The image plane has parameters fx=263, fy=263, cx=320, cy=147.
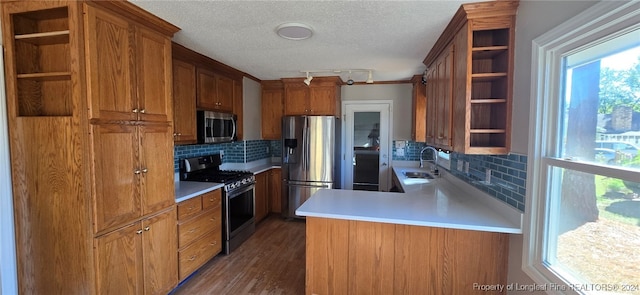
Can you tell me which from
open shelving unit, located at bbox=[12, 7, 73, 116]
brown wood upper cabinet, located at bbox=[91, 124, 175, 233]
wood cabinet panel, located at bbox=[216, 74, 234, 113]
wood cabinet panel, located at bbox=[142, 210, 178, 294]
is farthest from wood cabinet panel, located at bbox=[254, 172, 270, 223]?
open shelving unit, located at bbox=[12, 7, 73, 116]

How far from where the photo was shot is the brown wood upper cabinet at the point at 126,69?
5.12 ft

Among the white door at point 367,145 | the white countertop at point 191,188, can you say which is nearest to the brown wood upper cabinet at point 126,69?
the white countertop at point 191,188

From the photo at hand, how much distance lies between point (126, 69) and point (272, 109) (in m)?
2.76

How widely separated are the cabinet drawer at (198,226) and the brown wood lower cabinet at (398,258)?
46.4 inches

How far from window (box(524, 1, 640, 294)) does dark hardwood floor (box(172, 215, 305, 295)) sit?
6.14ft

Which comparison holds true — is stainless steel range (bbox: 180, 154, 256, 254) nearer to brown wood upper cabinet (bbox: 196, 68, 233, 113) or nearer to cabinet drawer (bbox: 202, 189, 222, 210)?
cabinet drawer (bbox: 202, 189, 222, 210)

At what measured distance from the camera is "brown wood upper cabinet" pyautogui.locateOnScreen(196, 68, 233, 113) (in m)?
3.03

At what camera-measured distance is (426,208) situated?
198cm

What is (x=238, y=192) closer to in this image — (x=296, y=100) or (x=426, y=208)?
(x=296, y=100)

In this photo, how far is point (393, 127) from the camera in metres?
4.44

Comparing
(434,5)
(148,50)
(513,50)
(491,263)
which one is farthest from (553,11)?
(148,50)

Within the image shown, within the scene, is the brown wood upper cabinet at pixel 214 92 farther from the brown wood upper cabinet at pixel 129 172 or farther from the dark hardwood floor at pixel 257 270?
the dark hardwood floor at pixel 257 270

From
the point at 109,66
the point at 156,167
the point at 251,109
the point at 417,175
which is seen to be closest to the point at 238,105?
the point at 251,109

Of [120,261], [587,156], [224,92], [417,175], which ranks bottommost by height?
[120,261]
